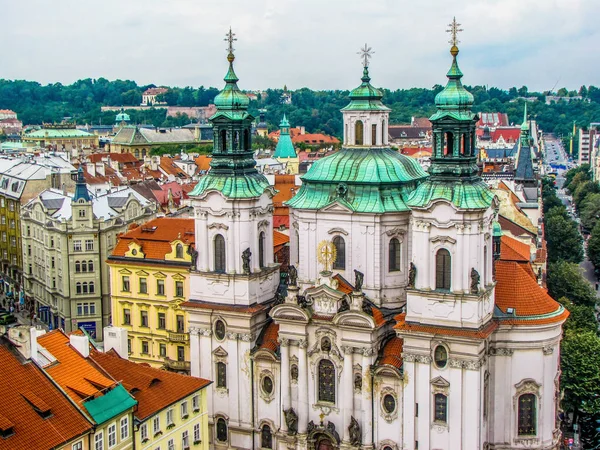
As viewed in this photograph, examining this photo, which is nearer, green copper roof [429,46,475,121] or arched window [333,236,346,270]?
green copper roof [429,46,475,121]

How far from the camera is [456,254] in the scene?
2249 inches

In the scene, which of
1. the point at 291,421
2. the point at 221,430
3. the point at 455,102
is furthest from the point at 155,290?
the point at 455,102

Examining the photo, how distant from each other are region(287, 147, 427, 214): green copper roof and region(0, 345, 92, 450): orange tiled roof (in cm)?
2334

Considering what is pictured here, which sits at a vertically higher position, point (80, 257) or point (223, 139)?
point (223, 139)

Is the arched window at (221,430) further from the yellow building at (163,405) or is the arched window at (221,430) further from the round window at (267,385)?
the yellow building at (163,405)

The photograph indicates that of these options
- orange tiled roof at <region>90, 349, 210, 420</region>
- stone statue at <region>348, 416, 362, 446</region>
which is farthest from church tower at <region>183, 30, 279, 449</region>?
stone statue at <region>348, 416, 362, 446</region>

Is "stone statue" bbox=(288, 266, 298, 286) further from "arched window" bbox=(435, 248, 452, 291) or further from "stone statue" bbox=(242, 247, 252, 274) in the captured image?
"arched window" bbox=(435, 248, 452, 291)

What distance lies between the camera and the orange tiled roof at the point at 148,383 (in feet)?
179

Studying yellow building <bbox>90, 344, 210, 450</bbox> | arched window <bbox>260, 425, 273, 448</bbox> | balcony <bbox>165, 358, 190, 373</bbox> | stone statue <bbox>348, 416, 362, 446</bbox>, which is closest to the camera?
yellow building <bbox>90, 344, 210, 450</bbox>

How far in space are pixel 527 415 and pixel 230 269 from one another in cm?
2424

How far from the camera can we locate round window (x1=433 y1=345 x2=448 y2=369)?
2289 inches

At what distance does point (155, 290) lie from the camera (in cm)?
8150

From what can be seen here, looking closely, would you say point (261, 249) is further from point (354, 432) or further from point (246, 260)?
point (354, 432)

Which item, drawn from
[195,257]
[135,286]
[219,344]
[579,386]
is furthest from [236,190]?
[579,386]
